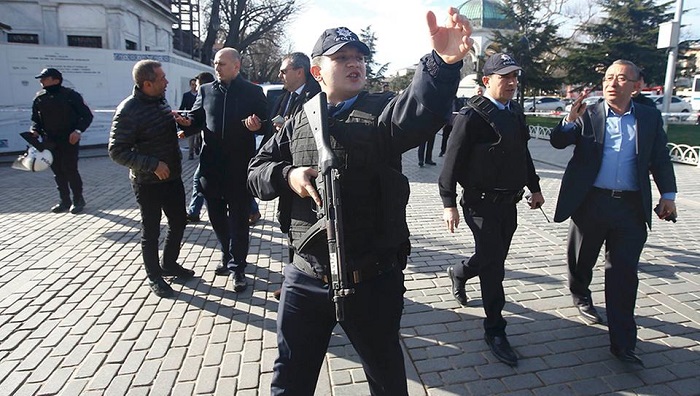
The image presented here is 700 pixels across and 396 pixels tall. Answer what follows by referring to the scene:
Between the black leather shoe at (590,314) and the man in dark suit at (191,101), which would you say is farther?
the man in dark suit at (191,101)

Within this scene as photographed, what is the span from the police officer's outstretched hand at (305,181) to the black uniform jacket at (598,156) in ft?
8.15

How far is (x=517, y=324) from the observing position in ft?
13.0

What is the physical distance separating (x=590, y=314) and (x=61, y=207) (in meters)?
7.92

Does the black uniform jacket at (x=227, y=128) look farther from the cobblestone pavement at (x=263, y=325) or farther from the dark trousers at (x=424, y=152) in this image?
the dark trousers at (x=424, y=152)

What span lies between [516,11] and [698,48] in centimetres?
1103

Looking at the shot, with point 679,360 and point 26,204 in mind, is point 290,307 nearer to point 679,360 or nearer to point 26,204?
point 679,360

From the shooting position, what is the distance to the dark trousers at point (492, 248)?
11.3 ft

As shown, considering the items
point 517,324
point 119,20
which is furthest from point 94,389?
point 119,20

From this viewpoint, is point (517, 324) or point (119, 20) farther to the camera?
point (119, 20)

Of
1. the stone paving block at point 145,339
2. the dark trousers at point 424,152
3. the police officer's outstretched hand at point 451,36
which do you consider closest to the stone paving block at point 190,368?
the stone paving block at point 145,339

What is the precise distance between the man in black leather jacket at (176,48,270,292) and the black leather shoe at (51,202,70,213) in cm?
451

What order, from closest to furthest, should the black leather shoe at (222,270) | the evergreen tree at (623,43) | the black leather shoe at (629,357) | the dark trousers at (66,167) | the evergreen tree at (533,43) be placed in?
the black leather shoe at (629,357), the black leather shoe at (222,270), the dark trousers at (66,167), the evergreen tree at (623,43), the evergreen tree at (533,43)

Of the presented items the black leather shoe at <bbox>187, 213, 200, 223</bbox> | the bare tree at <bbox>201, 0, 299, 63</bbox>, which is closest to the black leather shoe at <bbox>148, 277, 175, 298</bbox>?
the black leather shoe at <bbox>187, 213, 200, 223</bbox>

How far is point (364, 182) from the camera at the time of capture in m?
2.11
